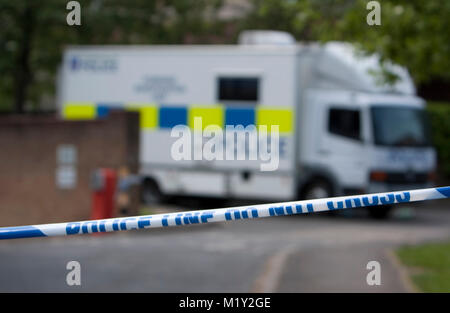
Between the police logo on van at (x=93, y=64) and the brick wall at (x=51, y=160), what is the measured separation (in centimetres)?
397

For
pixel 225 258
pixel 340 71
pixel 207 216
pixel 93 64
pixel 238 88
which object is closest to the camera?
pixel 207 216

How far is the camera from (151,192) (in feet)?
62.6

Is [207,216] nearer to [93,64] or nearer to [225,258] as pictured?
[225,258]

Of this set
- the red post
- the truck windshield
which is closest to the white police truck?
the truck windshield

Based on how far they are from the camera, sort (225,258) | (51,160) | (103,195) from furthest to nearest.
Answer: (51,160) < (103,195) < (225,258)

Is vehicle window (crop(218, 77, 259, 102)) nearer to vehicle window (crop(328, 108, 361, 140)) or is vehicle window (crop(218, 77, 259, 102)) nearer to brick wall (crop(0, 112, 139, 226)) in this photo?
vehicle window (crop(328, 108, 361, 140))

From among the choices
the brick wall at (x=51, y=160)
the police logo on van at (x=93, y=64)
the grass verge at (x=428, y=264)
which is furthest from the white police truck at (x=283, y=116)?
the grass verge at (x=428, y=264)

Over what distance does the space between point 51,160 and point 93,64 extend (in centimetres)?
448

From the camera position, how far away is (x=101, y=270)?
32.5 ft

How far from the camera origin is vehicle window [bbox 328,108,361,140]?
57.5 feet

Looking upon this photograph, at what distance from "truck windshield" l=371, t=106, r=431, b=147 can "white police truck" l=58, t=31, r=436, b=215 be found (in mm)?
20

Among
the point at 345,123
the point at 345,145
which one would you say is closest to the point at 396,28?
the point at 345,123
